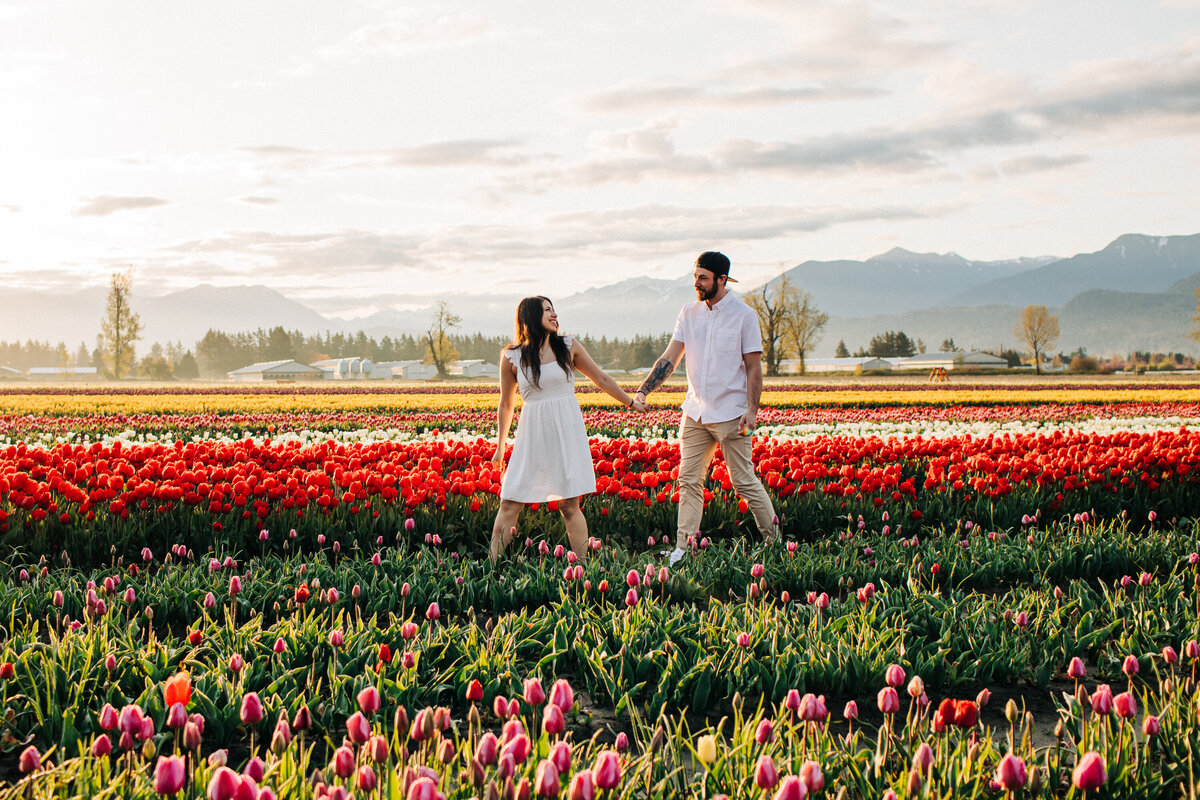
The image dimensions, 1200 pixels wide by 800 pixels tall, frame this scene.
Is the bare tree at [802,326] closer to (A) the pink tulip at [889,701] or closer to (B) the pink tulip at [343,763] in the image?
(A) the pink tulip at [889,701]

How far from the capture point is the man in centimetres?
664

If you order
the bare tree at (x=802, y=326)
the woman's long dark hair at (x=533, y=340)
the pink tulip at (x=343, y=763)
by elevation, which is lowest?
the pink tulip at (x=343, y=763)

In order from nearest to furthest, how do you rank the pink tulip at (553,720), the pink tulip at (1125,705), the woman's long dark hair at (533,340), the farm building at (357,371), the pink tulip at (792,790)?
the pink tulip at (792,790) → the pink tulip at (553,720) → the pink tulip at (1125,705) → the woman's long dark hair at (533,340) → the farm building at (357,371)

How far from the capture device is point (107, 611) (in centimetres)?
423

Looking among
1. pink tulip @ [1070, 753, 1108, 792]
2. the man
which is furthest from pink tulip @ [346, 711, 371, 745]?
the man

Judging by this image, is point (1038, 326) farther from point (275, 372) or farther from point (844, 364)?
point (275, 372)

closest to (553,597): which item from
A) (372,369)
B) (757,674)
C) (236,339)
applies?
(757,674)

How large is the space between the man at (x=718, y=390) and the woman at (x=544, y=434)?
0.67 meters

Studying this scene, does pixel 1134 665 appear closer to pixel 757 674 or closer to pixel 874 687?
pixel 874 687

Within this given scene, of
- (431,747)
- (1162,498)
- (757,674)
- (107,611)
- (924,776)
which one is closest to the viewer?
(924,776)

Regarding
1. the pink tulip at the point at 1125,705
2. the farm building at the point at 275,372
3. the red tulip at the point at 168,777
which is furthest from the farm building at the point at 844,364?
the red tulip at the point at 168,777

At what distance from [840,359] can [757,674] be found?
192 m

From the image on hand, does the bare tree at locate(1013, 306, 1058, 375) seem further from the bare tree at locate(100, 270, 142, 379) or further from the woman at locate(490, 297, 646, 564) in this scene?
the woman at locate(490, 297, 646, 564)

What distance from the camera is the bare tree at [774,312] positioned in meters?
90.2
